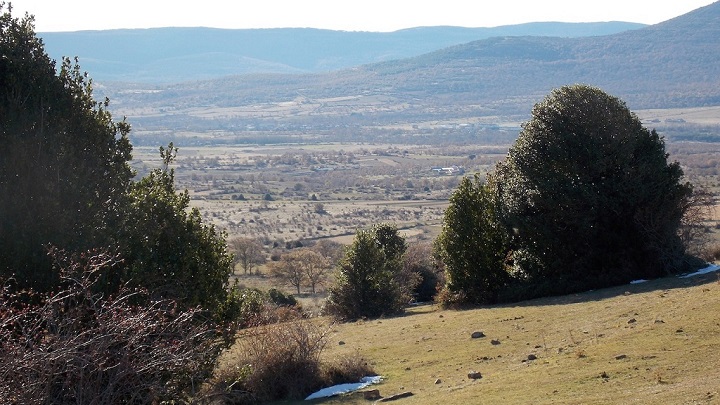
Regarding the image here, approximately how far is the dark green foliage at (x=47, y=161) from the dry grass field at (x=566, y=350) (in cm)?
659

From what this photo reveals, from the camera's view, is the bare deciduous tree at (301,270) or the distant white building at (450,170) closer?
the bare deciduous tree at (301,270)

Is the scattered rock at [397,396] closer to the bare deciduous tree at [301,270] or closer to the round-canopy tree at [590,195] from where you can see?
the round-canopy tree at [590,195]

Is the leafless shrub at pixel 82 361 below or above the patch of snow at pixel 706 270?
above

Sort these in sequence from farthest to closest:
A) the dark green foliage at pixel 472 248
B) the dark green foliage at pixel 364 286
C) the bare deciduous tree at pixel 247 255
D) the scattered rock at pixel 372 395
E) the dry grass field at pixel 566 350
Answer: the bare deciduous tree at pixel 247 255
the dark green foliage at pixel 364 286
the dark green foliage at pixel 472 248
the scattered rock at pixel 372 395
the dry grass field at pixel 566 350

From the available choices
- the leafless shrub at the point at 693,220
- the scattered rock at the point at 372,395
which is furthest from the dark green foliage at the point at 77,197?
the leafless shrub at the point at 693,220

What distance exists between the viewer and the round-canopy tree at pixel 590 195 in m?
32.9

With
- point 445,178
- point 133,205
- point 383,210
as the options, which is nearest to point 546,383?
point 133,205

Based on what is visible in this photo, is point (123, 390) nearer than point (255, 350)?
Yes

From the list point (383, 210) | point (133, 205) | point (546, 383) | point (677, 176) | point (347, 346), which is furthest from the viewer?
point (383, 210)

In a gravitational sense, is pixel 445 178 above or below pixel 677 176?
below

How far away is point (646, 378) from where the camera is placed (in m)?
15.1

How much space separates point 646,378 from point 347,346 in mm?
12784

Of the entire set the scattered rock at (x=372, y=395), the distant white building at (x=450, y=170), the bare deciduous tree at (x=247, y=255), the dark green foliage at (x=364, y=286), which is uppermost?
the scattered rock at (x=372, y=395)

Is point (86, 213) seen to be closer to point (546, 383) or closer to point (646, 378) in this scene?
point (546, 383)
